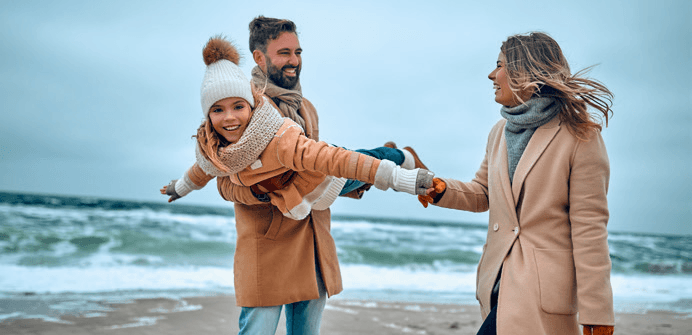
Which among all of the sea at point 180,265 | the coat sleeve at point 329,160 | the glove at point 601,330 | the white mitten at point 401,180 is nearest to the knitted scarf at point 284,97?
the coat sleeve at point 329,160

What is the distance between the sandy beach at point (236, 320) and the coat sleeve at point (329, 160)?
295 cm

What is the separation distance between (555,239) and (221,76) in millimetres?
1401

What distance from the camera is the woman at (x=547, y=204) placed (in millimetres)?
1588

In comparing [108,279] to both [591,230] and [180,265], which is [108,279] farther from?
[591,230]

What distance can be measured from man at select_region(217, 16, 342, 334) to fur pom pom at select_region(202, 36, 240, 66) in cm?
20

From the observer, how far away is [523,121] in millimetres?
1757

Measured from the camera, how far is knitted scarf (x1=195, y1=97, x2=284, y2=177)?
1.86 meters

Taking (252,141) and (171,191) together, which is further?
(171,191)

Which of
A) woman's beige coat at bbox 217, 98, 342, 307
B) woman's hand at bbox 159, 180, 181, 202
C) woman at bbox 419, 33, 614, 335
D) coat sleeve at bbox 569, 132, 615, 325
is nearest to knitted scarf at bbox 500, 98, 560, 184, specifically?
woman at bbox 419, 33, 614, 335

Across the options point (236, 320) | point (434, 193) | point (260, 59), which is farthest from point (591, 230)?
point (236, 320)

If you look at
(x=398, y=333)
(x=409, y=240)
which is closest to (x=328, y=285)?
(x=398, y=333)

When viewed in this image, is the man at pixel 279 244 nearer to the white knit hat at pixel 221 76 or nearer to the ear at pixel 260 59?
the ear at pixel 260 59

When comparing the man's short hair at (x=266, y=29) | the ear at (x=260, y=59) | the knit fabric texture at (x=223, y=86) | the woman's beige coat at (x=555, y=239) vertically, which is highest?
the man's short hair at (x=266, y=29)

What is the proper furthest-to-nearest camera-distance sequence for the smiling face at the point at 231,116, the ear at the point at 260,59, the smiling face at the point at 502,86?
1. the ear at the point at 260,59
2. the smiling face at the point at 231,116
3. the smiling face at the point at 502,86
